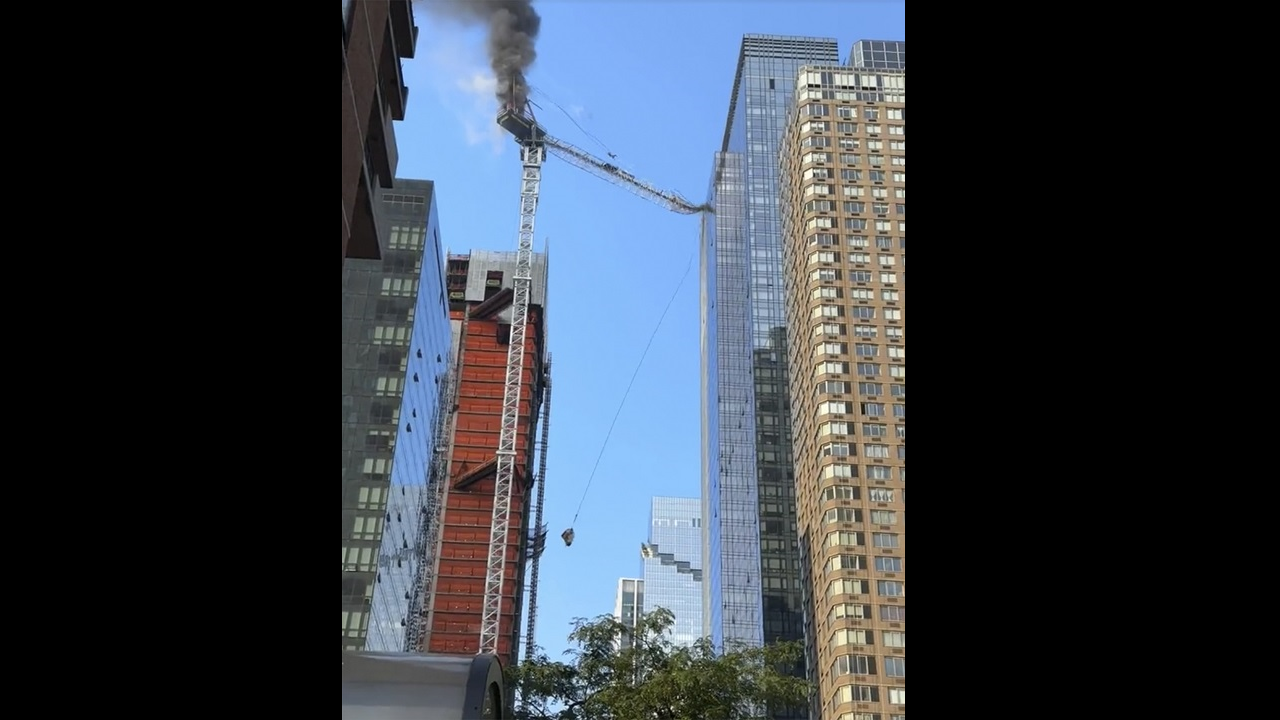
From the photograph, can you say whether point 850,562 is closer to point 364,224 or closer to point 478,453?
point 364,224

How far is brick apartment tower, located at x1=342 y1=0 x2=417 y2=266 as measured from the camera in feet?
54.4

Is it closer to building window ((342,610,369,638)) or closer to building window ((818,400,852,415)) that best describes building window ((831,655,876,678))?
building window ((818,400,852,415))

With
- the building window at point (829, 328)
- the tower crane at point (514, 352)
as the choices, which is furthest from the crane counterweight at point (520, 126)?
the building window at point (829, 328)

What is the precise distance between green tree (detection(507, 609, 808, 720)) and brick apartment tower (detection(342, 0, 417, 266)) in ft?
31.2

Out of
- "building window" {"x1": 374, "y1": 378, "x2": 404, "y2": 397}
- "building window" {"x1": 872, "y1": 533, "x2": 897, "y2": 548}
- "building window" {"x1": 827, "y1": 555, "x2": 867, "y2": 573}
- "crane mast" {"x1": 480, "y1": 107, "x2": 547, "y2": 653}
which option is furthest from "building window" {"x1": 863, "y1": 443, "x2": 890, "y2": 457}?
"crane mast" {"x1": 480, "y1": 107, "x2": 547, "y2": 653}

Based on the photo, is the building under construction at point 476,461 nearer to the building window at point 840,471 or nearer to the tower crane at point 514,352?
the tower crane at point 514,352

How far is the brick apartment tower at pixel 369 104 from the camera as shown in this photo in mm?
16594

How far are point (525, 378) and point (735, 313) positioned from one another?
25.1 metres

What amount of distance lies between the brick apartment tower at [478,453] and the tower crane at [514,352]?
2.16 meters

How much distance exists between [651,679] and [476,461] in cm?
9967

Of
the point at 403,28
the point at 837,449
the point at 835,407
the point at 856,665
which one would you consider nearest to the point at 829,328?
the point at 835,407
